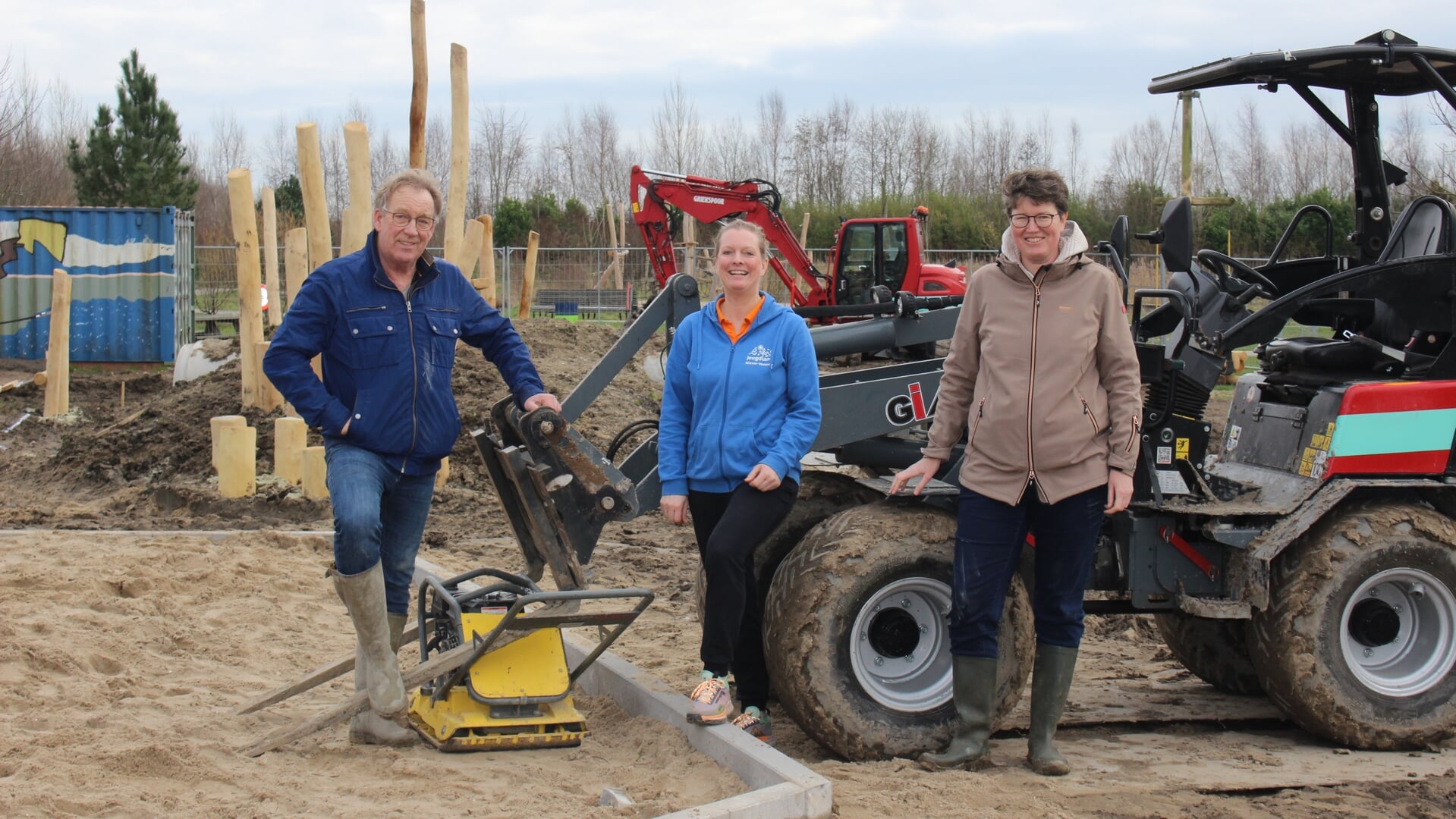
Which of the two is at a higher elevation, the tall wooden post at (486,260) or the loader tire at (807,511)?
the tall wooden post at (486,260)

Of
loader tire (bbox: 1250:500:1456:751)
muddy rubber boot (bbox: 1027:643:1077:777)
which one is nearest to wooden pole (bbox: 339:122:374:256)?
muddy rubber boot (bbox: 1027:643:1077:777)

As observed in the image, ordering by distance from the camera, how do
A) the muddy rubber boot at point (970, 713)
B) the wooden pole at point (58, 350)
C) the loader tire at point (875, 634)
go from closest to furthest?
1. the muddy rubber boot at point (970, 713)
2. the loader tire at point (875, 634)
3. the wooden pole at point (58, 350)

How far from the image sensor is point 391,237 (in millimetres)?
4379

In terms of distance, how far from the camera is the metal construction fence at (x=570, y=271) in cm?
2664

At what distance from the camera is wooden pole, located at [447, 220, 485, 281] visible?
11141 mm

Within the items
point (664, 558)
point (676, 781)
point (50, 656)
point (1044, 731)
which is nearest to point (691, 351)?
point (676, 781)

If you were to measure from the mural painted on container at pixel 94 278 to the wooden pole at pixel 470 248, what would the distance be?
1039 centimetres

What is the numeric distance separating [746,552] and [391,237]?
1618 millimetres

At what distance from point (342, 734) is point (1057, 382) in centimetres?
281

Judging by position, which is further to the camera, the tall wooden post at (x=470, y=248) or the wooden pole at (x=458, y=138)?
the tall wooden post at (x=470, y=248)

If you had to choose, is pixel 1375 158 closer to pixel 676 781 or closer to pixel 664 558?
pixel 676 781

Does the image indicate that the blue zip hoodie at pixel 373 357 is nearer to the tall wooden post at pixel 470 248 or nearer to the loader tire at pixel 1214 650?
the loader tire at pixel 1214 650

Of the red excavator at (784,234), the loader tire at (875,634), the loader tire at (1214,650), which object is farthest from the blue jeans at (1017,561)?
the red excavator at (784,234)

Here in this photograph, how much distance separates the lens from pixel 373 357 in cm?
437
